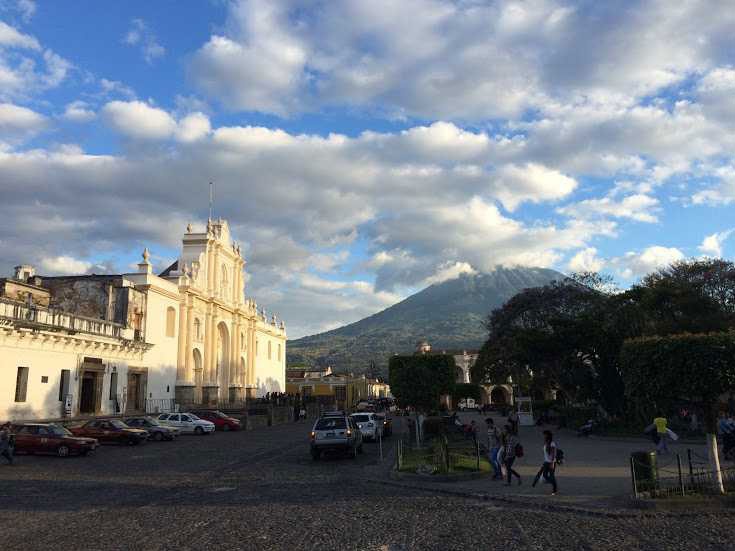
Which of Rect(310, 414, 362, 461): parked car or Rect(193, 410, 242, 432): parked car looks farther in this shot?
Rect(193, 410, 242, 432): parked car

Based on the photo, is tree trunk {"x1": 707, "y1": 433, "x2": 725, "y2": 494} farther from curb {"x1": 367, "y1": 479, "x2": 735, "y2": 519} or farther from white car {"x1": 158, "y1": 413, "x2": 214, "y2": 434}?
white car {"x1": 158, "y1": 413, "x2": 214, "y2": 434}

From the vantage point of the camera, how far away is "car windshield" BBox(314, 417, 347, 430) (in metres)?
19.8

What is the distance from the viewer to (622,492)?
11758 millimetres

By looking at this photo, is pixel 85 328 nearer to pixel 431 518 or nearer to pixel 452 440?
pixel 452 440

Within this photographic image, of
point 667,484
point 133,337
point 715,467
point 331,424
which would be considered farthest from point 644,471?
point 133,337

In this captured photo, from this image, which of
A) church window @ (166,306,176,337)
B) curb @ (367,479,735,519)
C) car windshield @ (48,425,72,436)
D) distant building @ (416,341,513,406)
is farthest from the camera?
distant building @ (416,341,513,406)

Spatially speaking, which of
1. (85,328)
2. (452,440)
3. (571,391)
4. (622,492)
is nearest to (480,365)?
(571,391)

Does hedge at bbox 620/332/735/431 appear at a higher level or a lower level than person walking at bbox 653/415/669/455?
higher

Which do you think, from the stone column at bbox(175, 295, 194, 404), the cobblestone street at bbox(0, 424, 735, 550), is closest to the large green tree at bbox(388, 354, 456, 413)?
the cobblestone street at bbox(0, 424, 735, 550)

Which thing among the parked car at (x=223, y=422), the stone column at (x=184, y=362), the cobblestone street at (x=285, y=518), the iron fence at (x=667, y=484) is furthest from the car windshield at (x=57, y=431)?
the stone column at (x=184, y=362)

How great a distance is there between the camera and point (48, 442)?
20984mm

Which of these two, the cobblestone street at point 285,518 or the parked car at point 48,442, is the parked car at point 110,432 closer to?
the parked car at point 48,442

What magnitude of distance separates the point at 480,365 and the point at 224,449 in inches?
859

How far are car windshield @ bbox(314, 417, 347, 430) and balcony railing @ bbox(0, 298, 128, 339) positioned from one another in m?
16.0
